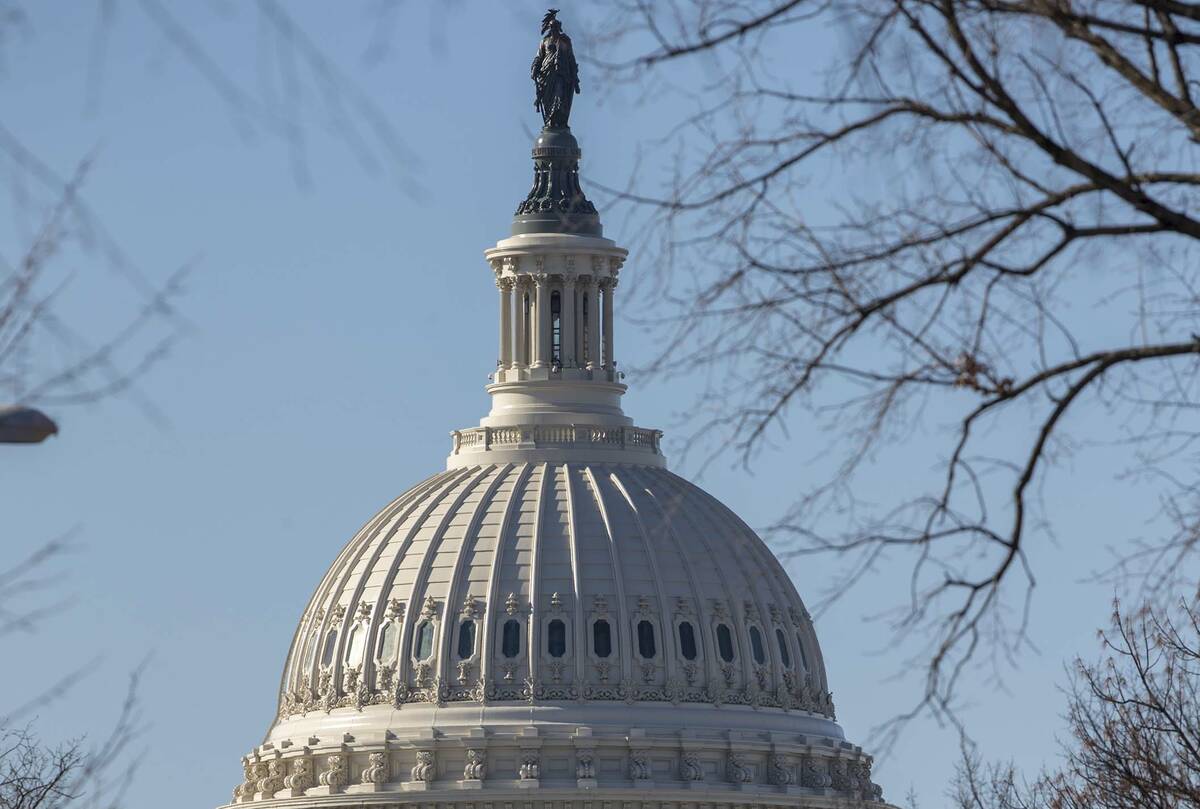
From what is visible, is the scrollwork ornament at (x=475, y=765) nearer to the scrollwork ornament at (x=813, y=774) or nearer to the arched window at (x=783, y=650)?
the scrollwork ornament at (x=813, y=774)

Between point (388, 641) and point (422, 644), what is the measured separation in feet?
5.30

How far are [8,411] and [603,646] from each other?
15451cm

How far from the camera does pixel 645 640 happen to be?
18175 cm

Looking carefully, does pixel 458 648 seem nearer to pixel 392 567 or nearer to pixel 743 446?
pixel 392 567

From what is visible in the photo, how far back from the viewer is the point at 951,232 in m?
30.4

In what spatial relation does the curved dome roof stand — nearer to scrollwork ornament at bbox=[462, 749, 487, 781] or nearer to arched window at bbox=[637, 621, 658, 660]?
arched window at bbox=[637, 621, 658, 660]

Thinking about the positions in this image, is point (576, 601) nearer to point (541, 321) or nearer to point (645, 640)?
point (645, 640)

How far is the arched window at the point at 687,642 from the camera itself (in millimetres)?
181625

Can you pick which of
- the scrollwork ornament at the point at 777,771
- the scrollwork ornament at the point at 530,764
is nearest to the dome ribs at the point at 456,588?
the scrollwork ornament at the point at 530,764

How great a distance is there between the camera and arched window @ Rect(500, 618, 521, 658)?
18088cm

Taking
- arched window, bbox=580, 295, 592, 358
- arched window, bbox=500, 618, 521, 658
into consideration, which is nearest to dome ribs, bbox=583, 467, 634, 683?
arched window, bbox=500, 618, 521, 658

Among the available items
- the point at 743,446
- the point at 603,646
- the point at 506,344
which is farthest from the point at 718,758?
the point at 743,446

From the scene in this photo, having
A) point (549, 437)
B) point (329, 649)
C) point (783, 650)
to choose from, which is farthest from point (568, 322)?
point (329, 649)

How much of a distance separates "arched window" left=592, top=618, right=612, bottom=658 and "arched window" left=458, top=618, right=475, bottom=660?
5.67 m
